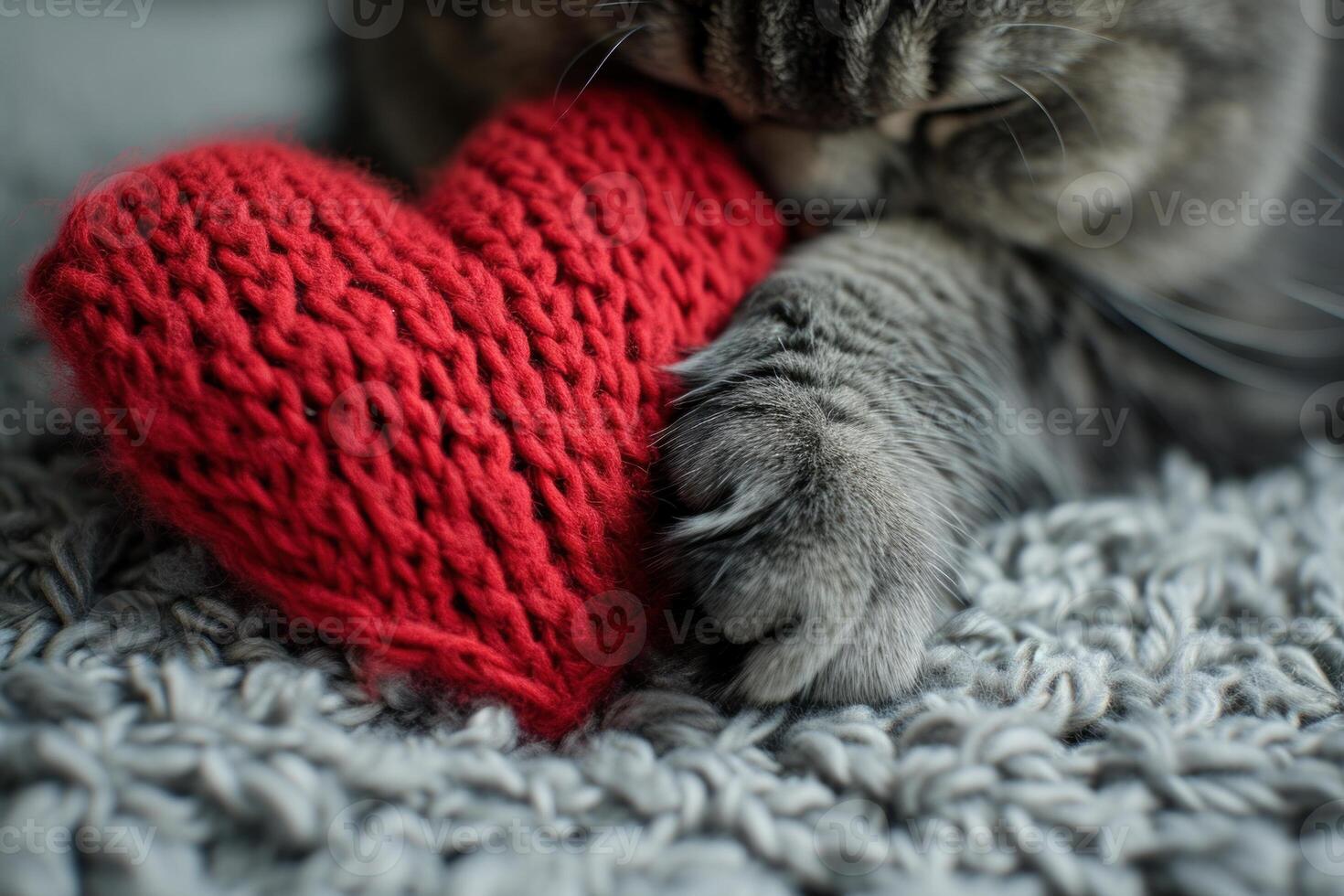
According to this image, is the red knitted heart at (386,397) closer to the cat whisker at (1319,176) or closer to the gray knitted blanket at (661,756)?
the gray knitted blanket at (661,756)

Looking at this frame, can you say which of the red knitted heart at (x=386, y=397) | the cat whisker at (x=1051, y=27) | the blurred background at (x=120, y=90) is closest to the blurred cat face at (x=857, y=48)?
the cat whisker at (x=1051, y=27)

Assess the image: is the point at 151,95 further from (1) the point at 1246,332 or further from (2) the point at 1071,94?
(1) the point at 1246,332

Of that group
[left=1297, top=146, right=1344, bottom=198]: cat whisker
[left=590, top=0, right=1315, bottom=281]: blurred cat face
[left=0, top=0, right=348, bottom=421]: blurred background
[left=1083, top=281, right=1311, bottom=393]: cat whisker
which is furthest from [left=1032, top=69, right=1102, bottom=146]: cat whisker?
[left=0, top=0, right=348, bottom=421]: blurred background

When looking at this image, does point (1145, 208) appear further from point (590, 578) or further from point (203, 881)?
point (203, 881)

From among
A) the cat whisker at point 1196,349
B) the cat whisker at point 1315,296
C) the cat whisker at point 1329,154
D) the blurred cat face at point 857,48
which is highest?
the blurred cat face at point 857,48

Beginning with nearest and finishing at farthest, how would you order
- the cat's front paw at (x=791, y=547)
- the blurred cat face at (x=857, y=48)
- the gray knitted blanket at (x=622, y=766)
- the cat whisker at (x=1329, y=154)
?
the gray knitted blanket at (x=622, y=766) < the cat's front paw at (x=791, y=547) < the blurred cat face at (x=857, y=48) < the cat whisker at (x=1329, y=154)

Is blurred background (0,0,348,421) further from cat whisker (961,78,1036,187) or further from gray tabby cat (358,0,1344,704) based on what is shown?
cat whisker (961,78,1036,187)

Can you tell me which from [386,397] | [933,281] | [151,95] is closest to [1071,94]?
[933,281]
